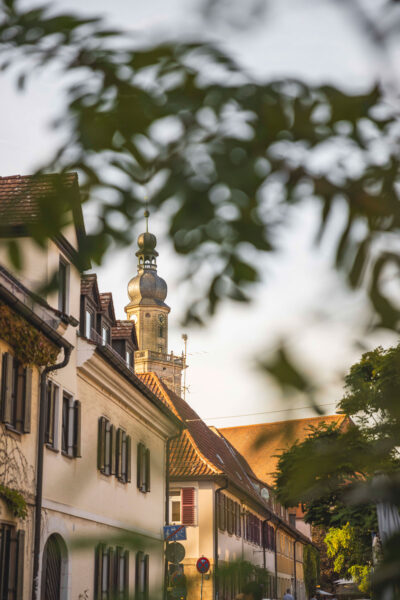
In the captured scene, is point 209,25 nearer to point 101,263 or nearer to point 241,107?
point 241,107

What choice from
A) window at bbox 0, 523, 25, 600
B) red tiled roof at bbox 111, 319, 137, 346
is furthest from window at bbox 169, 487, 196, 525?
window at bbox 0, 523, 25, 600

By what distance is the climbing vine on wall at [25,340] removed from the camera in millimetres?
12289

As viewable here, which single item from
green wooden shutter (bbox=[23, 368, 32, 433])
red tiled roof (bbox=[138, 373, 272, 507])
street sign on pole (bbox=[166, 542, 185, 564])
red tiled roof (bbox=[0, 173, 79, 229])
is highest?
red tiled roof (bbox=[138, 373, 272, 507])

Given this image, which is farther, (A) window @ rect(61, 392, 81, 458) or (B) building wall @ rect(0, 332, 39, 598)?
(A) window @ rect(61, 392, 81, 458)

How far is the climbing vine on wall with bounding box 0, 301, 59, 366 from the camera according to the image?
40.3 ft

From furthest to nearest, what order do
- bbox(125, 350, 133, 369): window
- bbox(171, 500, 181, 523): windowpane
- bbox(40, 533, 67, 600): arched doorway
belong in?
bbox(171, 500, 181, 523): windowpane, bbox(125, 350, 133, 369): window, bbox(40, 533, 67, 600): arched doorway

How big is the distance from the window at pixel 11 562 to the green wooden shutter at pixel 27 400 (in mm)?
1455

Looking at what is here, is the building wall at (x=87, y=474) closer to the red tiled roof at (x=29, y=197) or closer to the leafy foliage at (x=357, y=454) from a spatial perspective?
the red tiled roof at (x=29, y=197)

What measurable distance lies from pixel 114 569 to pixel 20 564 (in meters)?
11.7

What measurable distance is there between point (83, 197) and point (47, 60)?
433 mm

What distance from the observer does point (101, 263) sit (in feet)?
7.53

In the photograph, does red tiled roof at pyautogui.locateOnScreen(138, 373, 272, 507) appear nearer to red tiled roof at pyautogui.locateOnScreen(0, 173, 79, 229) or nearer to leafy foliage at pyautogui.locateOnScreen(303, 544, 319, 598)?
leafy foliage at pyautogui.locateOnScreen(303, 544, 319, 598)

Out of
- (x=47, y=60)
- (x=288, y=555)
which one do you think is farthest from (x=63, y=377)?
(x=288, y=555)

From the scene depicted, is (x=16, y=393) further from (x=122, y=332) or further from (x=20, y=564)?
(x=122, y=332)
